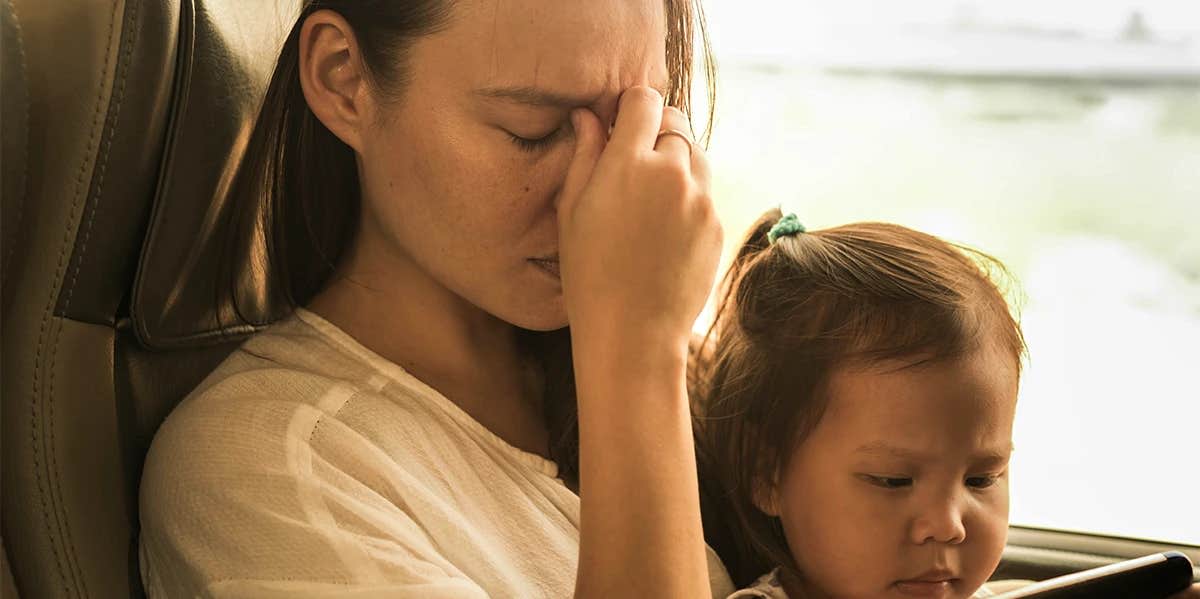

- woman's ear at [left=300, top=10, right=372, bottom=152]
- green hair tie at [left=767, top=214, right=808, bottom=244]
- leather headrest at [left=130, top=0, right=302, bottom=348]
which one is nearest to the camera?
leather headrest at [left=130, top=0, right=302, bottom=348]

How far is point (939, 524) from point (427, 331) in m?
0.54

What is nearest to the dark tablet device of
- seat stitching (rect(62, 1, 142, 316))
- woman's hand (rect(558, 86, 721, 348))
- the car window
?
woman's hand (rect(558, 86, 721, 348))

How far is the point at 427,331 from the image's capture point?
4.05ft

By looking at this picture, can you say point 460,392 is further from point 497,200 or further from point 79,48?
point 79,48

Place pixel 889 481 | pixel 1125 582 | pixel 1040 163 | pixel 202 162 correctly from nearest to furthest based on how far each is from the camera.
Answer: pixel 202 162
pixel 1125 582
pixel 889 481
pixel 1040 163

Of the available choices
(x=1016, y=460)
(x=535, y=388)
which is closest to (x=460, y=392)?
(x=535, y=388)

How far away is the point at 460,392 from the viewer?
1.24 m

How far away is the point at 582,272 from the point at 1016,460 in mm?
1842

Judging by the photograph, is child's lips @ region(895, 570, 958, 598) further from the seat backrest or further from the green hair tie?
the seat backrest

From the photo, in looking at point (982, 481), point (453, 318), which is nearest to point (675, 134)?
point (453, 318)

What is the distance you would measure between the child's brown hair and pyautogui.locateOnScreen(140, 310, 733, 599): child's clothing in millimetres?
263

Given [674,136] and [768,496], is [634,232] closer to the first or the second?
[674,136]

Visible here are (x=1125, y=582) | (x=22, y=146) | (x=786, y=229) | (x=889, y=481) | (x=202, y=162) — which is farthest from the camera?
(x=786, y=229)

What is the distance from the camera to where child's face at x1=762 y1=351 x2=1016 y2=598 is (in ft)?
4.13
